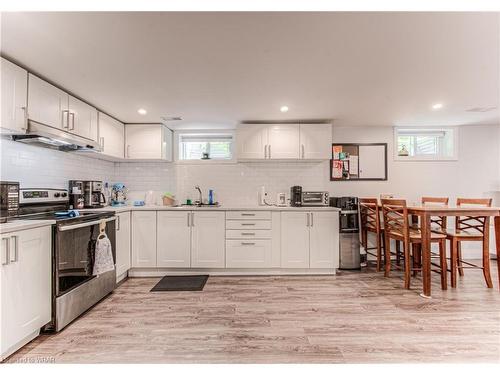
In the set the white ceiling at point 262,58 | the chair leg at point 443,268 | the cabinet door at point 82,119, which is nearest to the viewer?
the white ceiling at point 262,58

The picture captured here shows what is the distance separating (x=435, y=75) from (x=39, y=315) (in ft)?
12.9

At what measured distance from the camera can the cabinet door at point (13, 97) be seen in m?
1.94

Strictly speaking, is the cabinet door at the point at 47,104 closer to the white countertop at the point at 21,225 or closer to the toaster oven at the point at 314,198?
the white countertop at the point at 21,225

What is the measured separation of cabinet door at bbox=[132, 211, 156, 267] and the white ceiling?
1.44 meters

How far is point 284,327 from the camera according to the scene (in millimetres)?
2156

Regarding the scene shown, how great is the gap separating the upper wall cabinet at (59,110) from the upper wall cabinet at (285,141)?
1963mm

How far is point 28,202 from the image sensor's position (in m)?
2.46

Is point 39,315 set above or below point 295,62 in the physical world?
below

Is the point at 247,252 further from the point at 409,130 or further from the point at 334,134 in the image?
the point at 409,130

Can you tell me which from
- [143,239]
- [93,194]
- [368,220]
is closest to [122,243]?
[143,239]

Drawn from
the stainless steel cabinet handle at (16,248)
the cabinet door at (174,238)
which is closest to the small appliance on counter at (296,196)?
the cabinet door at (174,238)

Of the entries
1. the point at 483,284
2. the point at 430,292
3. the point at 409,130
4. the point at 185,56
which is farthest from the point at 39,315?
the point at 409,130

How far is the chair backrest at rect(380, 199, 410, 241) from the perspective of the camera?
2.94 m

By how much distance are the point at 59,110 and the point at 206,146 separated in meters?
2.13
